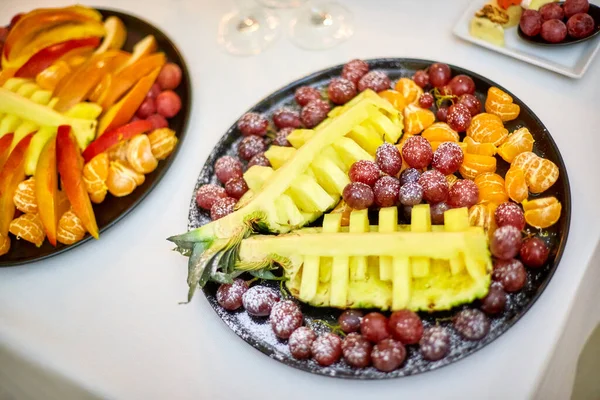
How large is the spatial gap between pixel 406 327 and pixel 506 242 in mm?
301

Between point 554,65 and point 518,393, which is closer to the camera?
point 518,393

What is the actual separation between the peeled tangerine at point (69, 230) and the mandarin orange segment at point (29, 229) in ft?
0.23

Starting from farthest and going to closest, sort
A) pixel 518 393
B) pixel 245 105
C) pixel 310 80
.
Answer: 1. pixel 245 105
2. pixel 310 80
3. pixel 518 393

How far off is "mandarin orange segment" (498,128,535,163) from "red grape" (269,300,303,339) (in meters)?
0.70

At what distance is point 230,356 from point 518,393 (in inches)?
28.0

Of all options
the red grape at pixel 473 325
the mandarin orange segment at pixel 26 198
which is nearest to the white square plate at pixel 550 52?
the red grape at pixel 473 325

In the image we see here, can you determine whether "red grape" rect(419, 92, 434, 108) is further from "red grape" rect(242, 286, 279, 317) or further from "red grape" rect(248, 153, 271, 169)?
"red grape" rect(242, 286, 279, 317)

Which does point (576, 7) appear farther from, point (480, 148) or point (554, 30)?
point (480, 148)

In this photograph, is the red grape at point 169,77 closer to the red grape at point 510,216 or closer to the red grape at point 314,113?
the red grape at point 314,113

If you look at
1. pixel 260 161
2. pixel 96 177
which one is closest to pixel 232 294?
pixel 260 161

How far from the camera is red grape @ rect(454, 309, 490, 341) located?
120 centimetres

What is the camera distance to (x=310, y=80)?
182cm

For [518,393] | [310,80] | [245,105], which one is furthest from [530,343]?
[245,105]

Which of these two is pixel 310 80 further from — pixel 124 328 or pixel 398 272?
pixel 124 328
